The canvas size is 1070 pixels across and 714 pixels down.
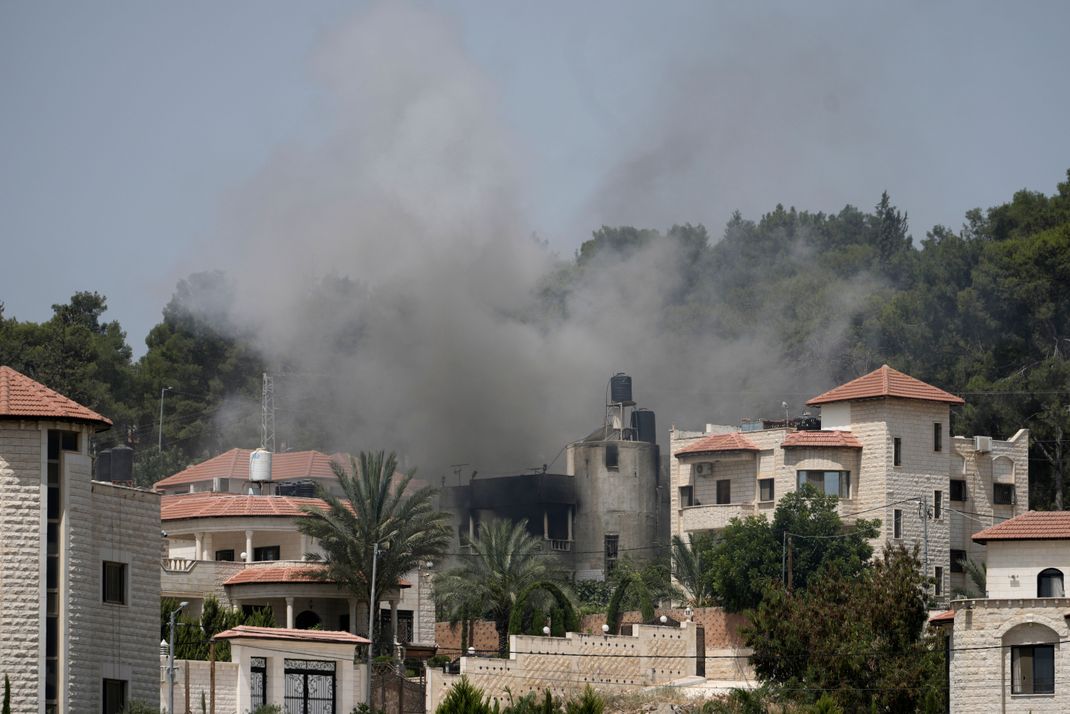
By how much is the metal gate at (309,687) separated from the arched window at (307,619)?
15.1m

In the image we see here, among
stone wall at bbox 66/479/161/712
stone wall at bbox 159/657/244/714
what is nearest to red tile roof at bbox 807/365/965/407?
stone wall at bbox 159/657/244/714

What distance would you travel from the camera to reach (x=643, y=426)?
107 m

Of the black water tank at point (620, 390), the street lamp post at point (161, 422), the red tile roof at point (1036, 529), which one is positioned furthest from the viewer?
the street lamp post at point (161, 422)

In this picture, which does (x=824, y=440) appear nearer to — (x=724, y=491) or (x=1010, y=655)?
(x=724, y=491)

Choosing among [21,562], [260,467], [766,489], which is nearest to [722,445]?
[766,489]

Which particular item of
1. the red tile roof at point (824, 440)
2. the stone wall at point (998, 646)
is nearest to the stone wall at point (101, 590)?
the stone wall at point (998, 646)

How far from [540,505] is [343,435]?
29.1 meters

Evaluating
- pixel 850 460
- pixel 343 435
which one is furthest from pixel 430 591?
pixel 343 435

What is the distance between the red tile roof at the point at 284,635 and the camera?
64938 millimetres

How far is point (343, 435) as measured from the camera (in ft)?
427

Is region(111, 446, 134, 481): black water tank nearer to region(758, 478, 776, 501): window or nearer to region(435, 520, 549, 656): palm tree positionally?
region(435, 520, 549, 656): palm tree

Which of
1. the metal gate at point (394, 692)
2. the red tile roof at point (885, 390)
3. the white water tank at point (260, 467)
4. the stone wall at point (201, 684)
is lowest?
the metal gate at point (394, 692)

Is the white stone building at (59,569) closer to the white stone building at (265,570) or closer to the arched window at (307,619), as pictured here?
the white stone building at (265,570)

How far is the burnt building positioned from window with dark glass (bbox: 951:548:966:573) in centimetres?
1487
